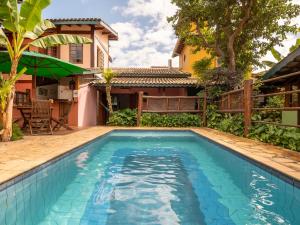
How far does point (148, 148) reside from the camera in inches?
384

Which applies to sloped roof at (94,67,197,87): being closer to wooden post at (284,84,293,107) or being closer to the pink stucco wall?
the pink stucco wall

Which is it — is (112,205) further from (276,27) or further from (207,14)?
(276,27)

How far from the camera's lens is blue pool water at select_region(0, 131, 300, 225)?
3555 mm

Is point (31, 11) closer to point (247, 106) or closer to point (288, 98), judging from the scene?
point (247, 106)

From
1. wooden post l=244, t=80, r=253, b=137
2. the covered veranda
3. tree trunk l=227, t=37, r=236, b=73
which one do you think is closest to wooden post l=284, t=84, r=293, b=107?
wooden post l=244, t=80, r=253, b=137

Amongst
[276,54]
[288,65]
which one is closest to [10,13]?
[288,65]

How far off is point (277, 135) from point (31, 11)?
7.62m

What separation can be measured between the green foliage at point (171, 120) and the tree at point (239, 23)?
3.54 m

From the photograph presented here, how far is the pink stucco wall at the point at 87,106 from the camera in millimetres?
16359

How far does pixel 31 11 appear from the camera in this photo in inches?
305

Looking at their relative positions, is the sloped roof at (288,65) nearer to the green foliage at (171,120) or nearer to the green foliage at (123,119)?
the green foliage at (171,120)

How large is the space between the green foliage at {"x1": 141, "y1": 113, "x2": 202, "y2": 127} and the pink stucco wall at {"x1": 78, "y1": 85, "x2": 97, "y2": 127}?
3.53m

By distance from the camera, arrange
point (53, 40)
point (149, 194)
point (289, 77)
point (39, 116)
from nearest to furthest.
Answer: point (149, 194), point (53, 40), point (289, 77), point (39, 116)

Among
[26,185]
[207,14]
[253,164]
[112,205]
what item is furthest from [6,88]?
[207,14]
